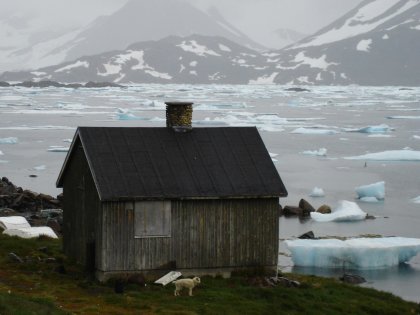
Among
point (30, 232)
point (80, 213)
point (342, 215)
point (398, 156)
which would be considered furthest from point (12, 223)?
point (398, 156)

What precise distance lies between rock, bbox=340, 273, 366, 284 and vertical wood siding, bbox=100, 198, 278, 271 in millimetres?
4934

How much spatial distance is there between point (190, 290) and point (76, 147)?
17.1ft

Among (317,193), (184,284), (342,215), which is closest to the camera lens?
(184,284)

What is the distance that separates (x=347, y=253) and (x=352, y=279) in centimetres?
242

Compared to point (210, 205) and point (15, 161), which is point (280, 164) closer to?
point (15, 161)

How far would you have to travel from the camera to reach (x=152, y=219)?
19031 mm

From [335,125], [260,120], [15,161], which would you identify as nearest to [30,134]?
[15,161]

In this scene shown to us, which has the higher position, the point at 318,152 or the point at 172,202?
the point at 318,152

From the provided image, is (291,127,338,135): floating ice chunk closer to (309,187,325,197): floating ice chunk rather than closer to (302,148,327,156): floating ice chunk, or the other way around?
(302,148,327,156): floating ice chunk

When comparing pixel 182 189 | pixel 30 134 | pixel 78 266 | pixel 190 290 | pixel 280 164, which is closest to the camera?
pixel 190 290

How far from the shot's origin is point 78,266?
815 inches

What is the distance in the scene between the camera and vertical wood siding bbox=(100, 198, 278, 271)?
18.7 metres

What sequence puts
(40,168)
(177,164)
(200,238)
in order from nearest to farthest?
1. (200,238)
2. (177,164)
3. (40,168)

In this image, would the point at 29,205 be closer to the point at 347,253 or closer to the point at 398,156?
the point at 347,253
